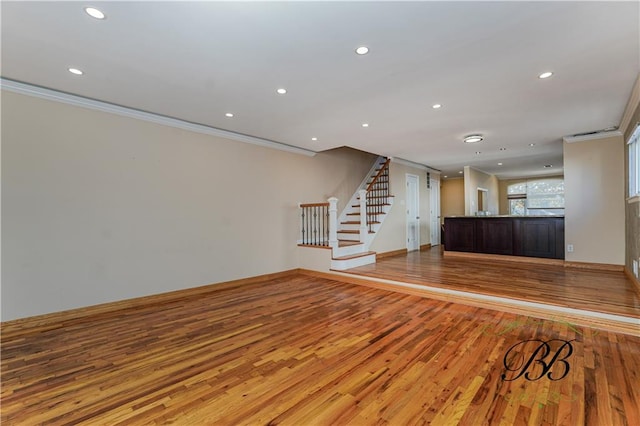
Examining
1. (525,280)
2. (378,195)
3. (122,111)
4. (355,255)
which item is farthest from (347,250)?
(122,111)

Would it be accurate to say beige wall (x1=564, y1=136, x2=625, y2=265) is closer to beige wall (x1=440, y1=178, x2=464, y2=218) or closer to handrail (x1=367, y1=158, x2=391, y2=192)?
handrail (x1=367, y1=158, x2=391, y2=192)

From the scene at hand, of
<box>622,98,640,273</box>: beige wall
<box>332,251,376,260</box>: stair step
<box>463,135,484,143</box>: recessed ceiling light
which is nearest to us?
<box>622,98,640,273</box>: beige wall

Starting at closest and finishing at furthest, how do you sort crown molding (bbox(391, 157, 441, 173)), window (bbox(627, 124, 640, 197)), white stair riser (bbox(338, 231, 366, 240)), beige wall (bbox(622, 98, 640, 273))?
beige wall (bbox(622, 98, 640, 273)), window (bbox(627, 124, 640, 197)), white stair riser (bbox(338, 231, 366, 240)), crown molding (bbox(391, 157, 441, 173))

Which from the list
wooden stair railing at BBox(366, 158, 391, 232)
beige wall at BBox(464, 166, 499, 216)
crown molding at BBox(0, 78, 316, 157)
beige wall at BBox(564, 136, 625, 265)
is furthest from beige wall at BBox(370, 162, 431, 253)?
beige wall at BBox(564, 136, 625, 265)

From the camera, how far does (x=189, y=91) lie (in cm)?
330

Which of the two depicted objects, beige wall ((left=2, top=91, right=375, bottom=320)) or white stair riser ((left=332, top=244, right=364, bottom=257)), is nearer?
beige wall ((left=2, top=91, right=375, bottom=320))

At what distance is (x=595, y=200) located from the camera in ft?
17.0

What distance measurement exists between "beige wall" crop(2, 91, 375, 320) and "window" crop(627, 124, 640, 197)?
5515 mm

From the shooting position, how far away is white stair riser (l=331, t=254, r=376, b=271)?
5.46 metres

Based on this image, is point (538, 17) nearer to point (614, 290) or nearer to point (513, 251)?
point (614, 290)

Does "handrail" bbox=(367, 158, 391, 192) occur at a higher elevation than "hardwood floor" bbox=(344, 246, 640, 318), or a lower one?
higher

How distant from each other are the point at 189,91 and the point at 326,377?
10.8 feet

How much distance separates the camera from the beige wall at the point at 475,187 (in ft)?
28.4

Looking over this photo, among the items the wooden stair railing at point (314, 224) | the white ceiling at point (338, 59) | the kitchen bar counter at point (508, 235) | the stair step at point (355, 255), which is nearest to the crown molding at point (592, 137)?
the white ceiling at point (338, 59)
